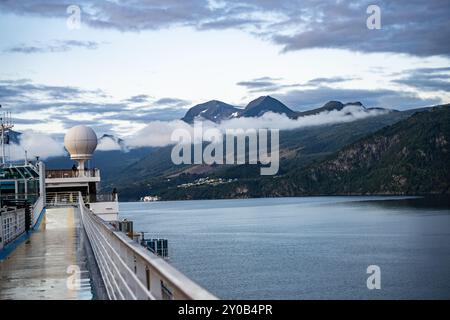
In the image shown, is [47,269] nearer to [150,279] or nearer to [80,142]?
[150,279]

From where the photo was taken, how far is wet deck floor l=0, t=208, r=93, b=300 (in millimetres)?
12812

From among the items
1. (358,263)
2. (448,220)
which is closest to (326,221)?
(448,220)

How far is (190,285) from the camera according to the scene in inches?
169

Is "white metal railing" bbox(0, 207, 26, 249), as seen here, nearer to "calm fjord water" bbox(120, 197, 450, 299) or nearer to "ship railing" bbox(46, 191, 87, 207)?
"calm fjord water" bbox(120, 197, 450, 299)

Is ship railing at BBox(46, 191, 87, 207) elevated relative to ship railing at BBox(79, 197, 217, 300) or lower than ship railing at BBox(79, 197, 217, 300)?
lower

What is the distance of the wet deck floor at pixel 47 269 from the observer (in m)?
12.8

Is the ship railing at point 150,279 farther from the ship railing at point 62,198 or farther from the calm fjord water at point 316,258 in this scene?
the ship railing at point 62,198

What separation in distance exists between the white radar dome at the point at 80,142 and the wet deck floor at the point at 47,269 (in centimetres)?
3451

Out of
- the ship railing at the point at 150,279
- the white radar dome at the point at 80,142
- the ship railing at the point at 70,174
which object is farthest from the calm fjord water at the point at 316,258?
the ship railing at the point at 150,279

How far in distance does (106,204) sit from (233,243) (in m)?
43.6

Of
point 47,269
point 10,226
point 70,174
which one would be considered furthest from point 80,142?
point 47,269

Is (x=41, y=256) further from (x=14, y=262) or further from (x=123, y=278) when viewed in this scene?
(x=123, y=278)

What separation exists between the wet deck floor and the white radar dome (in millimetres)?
34507

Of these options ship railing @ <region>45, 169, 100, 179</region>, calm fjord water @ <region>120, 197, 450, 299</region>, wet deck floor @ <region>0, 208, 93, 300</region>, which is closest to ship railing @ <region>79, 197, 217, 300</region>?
wet deck floor @ <region>0, 208, 93, 300</region>
